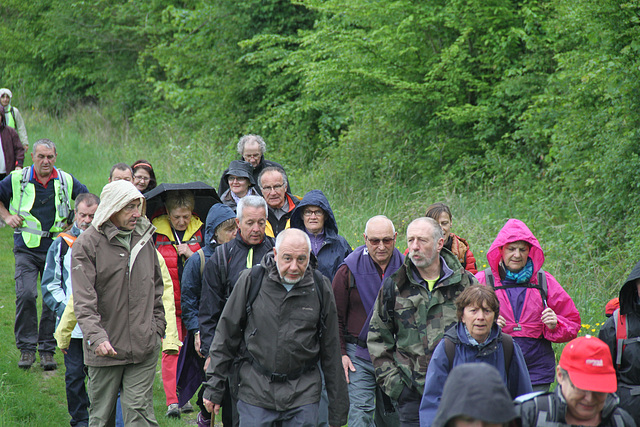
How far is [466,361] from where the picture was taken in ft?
13.4

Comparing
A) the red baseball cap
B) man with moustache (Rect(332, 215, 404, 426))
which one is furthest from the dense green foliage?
the red baseball cap

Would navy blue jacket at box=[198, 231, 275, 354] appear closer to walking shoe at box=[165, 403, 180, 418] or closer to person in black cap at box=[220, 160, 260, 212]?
walking shoe at box=[165, 403, 180, 418]

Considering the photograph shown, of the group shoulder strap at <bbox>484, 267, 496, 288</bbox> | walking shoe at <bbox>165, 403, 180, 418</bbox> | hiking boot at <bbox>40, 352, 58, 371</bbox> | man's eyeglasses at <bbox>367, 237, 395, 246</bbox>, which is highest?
man's eyeglasses at <bbox>367, 237, 395, 246</bbox>

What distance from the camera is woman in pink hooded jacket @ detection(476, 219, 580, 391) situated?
4.89 metres

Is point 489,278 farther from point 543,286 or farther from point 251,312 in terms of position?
point 251,312

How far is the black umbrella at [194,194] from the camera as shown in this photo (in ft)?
21.6

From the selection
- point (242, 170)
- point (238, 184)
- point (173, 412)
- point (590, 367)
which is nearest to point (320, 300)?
point (590, 367)

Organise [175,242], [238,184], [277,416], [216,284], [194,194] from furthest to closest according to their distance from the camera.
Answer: [238,184] < [194,194] < [175,242] < [216,284] < [277,416]

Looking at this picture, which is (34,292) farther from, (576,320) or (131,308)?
(576,320)

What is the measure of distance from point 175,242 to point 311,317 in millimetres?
2463

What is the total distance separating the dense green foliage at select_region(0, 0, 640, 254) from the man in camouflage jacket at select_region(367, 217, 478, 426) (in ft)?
16.8

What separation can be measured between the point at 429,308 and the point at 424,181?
31.0 ft

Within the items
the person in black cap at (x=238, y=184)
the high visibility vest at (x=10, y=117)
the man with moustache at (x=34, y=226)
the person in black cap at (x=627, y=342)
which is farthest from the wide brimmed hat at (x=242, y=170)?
the high visibility vest at (x=10, y=117)

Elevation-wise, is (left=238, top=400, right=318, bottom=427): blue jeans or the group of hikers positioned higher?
the group of hikers
